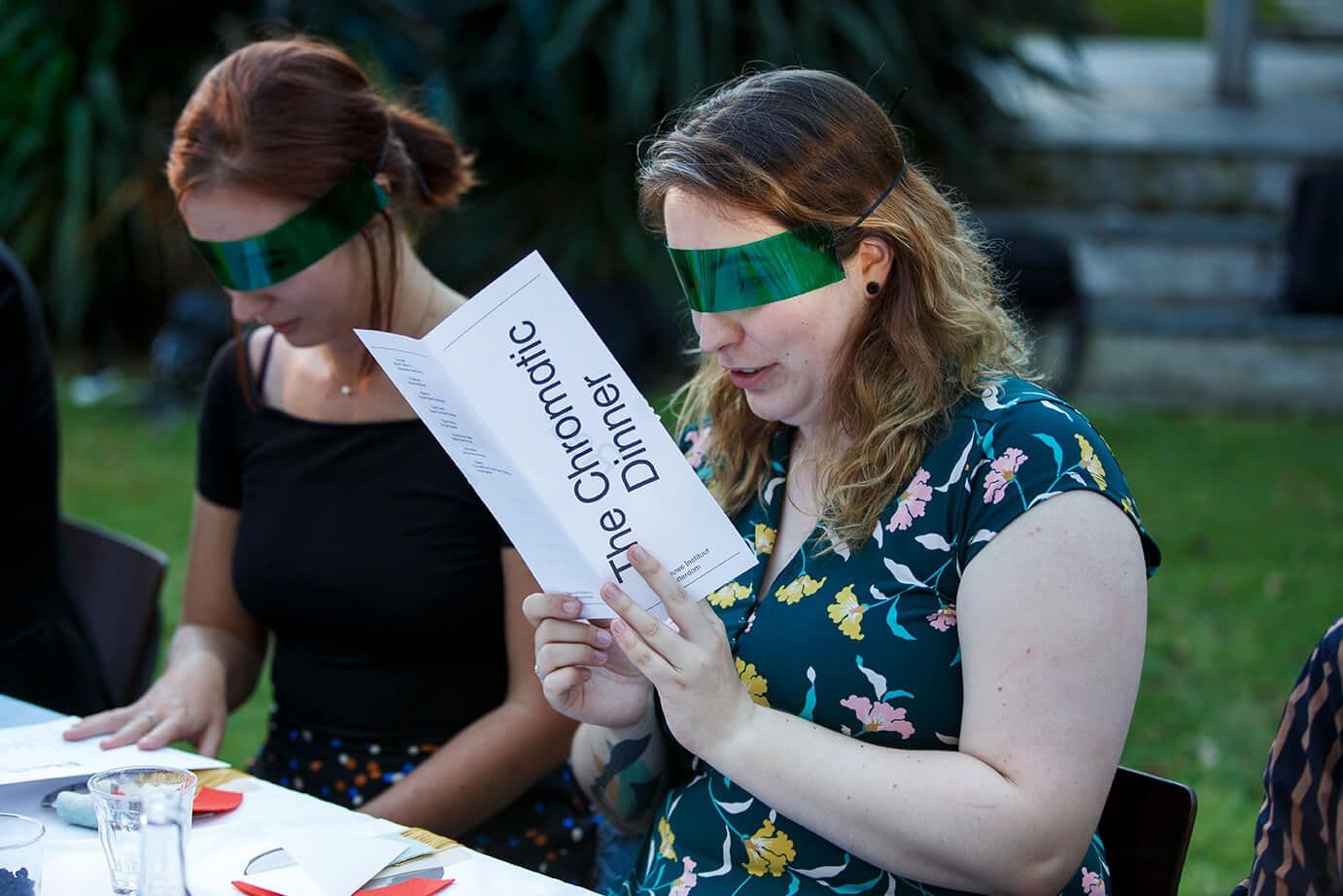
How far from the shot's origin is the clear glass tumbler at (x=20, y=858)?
150cm

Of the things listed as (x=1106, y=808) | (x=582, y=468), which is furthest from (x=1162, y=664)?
(x=582, y=468)

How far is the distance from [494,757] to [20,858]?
935 mm

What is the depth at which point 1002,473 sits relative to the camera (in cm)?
173

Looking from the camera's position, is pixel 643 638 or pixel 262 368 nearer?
pixel 643 638

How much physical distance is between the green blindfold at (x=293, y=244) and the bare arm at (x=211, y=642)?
56 cm

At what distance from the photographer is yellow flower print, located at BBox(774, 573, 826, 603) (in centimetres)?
187

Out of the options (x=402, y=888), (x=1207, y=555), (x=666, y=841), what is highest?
(x=402, y=888)

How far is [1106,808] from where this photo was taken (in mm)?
1976

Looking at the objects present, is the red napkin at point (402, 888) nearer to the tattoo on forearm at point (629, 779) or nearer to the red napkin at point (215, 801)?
the red napkin at point (215, 801)

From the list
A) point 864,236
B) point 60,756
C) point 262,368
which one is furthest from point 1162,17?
point 60,756

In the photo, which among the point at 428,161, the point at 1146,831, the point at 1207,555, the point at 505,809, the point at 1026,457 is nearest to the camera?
the point at 1026,457

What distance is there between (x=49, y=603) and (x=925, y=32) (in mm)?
7044

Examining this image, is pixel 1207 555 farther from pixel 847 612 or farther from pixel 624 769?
pixel 847 612

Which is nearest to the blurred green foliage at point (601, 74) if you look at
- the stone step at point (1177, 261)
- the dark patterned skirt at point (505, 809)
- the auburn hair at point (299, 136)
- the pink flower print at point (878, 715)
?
the stone step at point (1177, 261)
